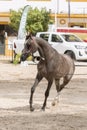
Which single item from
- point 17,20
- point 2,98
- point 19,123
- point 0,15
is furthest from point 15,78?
point 0,15

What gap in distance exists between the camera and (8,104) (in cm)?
1424

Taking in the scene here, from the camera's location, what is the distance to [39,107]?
13789 millimetres

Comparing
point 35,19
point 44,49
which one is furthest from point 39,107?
point 35,19

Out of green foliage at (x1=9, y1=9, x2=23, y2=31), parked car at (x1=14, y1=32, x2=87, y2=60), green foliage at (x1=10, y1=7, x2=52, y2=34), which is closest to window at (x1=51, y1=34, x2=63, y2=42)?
parked car at (x1=14, y1=32, x2=87, y2=60)

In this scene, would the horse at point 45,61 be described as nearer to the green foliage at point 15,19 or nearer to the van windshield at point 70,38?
the van windshield at point 70,38

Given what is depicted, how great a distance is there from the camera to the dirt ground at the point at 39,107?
10.7 meters

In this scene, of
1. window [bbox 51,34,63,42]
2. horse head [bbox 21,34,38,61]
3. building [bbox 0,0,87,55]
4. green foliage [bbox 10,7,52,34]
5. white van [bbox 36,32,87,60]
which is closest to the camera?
horse head [bbox 21,34,38,61]

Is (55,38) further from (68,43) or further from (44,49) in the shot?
(44,49)

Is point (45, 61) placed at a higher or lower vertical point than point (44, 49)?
lower

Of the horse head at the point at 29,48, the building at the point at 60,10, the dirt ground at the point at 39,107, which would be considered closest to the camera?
the dirt ground at the point at 39,107

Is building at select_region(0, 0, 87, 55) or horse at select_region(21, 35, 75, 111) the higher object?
horse at select_region(21, 35, 75, 111)

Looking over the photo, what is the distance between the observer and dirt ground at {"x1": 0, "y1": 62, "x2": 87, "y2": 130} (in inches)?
423

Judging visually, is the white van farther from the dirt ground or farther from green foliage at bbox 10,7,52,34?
green foliage at bbox 10,7,52,34

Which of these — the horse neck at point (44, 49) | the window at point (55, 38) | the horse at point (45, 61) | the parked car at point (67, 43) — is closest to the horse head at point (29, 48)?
the horse at point (45, 61)
